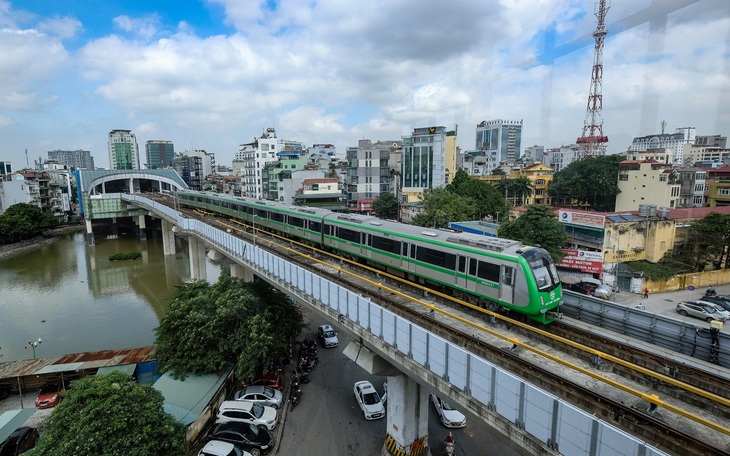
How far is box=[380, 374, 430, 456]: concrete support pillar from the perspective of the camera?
10.8 m

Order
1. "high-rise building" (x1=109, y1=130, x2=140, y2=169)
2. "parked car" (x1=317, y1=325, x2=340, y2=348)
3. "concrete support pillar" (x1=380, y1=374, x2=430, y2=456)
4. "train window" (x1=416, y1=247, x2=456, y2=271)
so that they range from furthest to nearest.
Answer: "high-rise building" (x1=109, y1=130, x2=140, y2=169)
"parked car" (x1=317, y1=325, x2=340, y2=348)
"train window" (x1=416, y1=247, x2=456, y2=271)
"concrete support pillar" (x1=380, y1=374, x2=430, y2=456)

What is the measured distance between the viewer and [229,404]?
13.4m

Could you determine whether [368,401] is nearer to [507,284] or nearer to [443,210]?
[507,284]

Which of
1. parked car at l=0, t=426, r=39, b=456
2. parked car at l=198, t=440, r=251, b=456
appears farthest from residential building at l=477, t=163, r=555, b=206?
parked car at l=0, t=426, r=39, b=456

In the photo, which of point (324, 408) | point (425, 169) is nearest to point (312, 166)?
point (425, 169)

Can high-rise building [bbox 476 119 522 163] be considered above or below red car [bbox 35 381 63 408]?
above

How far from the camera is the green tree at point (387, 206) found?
45.1 metres

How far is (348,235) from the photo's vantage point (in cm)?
1795

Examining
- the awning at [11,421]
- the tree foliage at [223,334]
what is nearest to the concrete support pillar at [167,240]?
the tree foliage at [223,334]

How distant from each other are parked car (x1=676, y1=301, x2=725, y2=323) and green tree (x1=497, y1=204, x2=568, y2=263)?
5.86 meters

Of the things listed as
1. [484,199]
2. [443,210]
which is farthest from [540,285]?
[484,199]

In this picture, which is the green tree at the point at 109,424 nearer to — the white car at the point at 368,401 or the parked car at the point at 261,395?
the parked car at the point at 261,395

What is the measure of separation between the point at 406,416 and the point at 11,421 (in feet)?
40.0

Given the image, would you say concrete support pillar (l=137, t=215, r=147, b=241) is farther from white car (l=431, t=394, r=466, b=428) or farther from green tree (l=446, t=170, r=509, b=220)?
white car (l=431, t=394, r=466, b=428)
